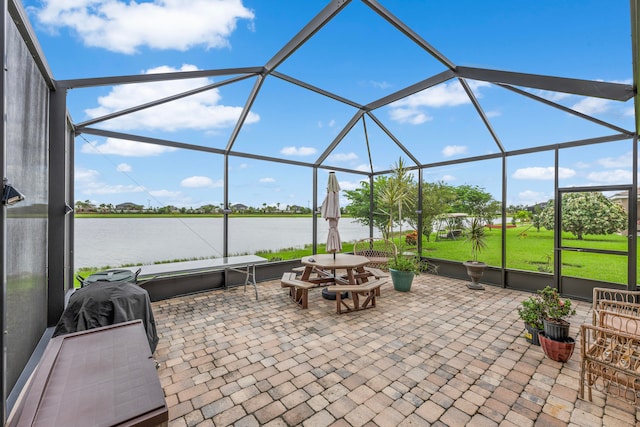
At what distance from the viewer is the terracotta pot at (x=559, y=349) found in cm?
278

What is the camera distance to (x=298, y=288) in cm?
458

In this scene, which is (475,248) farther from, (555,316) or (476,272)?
(555,316)

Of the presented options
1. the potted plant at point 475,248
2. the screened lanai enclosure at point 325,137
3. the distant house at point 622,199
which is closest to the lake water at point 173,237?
the screened lanai enclosure at point 325,137

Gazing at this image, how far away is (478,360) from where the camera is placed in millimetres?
2865

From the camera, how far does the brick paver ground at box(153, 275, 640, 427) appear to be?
208 centimetres

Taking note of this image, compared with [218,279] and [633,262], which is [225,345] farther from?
[633,262]

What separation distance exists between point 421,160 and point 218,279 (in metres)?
5.82

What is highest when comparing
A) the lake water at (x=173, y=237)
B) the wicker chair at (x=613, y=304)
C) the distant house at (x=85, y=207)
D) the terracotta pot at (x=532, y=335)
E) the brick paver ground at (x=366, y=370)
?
the distant house at (x=85, y=207)

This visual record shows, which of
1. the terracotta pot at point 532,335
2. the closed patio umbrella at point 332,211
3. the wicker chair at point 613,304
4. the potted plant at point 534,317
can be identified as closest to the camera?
the wicker chair at point 613,304

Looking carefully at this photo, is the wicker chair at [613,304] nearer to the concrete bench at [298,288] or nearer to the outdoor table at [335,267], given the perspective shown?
the outdoor table at [335,267]

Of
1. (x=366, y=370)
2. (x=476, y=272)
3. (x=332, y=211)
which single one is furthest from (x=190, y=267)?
(x=476, y=272)

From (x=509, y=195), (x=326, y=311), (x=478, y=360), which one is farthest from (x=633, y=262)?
(x=326, y=311)

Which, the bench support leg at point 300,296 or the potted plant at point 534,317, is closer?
the potted plant at point 534,317

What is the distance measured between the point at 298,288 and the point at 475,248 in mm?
4187
